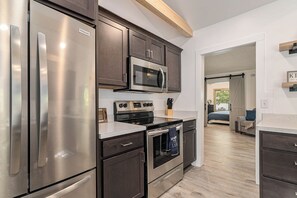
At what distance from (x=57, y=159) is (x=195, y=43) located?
114 inches

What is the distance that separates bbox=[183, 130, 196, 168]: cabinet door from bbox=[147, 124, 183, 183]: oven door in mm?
315

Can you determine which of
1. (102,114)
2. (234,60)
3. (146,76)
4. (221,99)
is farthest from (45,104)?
(221,99)

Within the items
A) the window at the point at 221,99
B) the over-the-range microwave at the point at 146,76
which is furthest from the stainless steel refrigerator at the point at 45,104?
the window at the point at 221,99

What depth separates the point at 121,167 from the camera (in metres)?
1.55

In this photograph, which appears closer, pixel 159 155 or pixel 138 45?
pixel 159 155

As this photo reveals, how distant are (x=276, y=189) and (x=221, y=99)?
32.8 feet

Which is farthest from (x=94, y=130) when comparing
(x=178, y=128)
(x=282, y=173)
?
(x=282, y=173)

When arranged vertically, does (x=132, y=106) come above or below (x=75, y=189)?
above

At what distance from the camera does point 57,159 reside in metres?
1.08

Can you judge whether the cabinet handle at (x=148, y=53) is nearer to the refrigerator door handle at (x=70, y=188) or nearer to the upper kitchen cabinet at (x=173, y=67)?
the upper kitchen cabinet at (x=173, y=67)

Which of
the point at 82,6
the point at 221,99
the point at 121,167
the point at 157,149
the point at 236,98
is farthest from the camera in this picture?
the point at 221,99

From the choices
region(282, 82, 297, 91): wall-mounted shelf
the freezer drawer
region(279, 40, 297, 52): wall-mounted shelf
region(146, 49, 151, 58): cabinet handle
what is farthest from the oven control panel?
region(279, 40, 297, 52): wall-mounted shelf

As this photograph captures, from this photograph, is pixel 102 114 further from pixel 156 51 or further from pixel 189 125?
pixel 189 125

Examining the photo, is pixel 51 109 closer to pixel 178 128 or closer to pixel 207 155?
pixel 178 128
